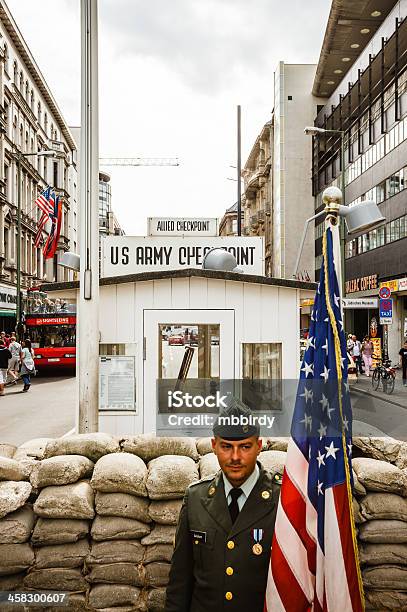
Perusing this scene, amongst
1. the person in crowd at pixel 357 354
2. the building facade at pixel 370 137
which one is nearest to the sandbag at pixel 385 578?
the person in crowd at pixel 357 354

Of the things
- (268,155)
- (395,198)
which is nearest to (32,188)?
(268,155)

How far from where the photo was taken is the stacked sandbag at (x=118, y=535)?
4.88m

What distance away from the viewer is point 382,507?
4.87 meters

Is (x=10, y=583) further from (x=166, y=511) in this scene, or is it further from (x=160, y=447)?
(x=160, y=447)

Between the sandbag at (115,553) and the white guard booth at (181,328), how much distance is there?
14.3ft

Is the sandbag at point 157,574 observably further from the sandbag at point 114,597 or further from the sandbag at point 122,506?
the sandbag at point 122,506

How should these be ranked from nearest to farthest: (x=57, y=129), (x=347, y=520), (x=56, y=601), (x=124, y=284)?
(x=347, y=520), (x=56, y=601), (x=124, y=284), (x=57, y=129)

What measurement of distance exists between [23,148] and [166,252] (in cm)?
4218

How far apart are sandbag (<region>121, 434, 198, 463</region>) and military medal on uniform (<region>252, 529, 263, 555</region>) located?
1911 millimetres

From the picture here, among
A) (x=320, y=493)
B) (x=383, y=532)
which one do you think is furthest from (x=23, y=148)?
(x=320, y=493)

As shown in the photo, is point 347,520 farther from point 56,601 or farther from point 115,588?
point 56,601

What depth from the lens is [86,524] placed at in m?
5.06

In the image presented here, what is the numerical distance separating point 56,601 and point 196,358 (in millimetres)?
4677

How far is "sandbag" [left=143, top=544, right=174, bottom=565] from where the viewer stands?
4.91 meters
